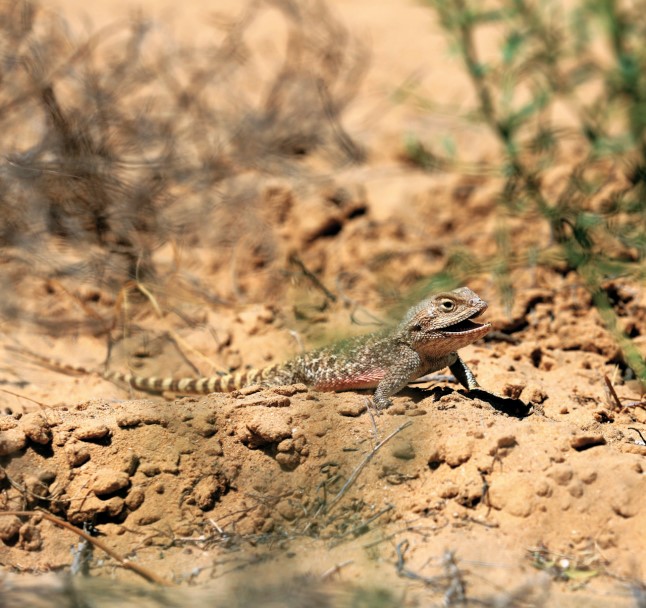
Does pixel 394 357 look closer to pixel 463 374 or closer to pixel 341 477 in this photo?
pixel 463 374

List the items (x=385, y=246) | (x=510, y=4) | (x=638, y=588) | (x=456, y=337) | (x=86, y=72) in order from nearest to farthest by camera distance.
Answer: (x=638, y=588) < (x=456, y=337) < (x=510, y=4) < (x=86, y=72) < (x=385, y=246)

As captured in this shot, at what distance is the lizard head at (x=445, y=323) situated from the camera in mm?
4953

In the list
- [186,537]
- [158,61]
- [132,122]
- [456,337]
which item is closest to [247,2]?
[158,61]

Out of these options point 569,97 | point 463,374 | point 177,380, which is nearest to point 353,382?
point 463,374

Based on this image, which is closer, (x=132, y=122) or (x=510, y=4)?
(x=510, y=4)

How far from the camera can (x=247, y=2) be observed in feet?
39.8

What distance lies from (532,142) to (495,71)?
2.28ft

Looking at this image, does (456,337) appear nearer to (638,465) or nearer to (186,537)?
(638,465)

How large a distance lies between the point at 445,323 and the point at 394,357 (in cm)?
41

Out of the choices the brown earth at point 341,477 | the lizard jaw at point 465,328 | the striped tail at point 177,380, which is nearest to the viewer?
the brown earth at point 341,477

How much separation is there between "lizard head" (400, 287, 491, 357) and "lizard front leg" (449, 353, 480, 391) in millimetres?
140

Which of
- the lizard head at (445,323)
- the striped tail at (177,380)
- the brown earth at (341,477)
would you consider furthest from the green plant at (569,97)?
the striped tail at (177,380)

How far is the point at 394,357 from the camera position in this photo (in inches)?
205

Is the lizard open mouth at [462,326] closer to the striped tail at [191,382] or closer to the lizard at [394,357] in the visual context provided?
the lizard at [394,357]
